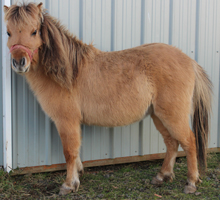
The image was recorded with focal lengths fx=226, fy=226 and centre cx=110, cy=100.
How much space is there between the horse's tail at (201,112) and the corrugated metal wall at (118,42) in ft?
3.35

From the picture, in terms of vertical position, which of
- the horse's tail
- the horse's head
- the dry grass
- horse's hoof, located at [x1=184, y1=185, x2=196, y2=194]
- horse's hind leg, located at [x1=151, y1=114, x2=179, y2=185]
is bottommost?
the dry grass

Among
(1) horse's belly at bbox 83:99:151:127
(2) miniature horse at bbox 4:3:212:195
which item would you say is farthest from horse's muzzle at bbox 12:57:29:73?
(1) horse's belly at bbox 83:99:151:127

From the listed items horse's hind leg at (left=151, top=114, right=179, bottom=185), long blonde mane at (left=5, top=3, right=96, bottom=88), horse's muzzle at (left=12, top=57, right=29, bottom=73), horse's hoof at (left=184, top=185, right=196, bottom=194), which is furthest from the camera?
horse's hind leg at (left=151, top=114, right=179, bottom=185)

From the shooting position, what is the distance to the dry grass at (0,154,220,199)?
2.99 metres

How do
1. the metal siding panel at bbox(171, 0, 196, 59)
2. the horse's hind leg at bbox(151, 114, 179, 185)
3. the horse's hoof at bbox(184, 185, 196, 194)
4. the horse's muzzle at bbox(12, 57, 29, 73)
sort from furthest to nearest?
the metal siding panel at bbox(171, 0, 196, 59)
the horse's hind leg at bbox(151, 114, 179, 185)
the horse's hoof at bbox(184, 185, 196, 194)
the horse's muzzle at bbox(12, 57, 29, 73)

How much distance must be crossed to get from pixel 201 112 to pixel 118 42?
70.8 inches

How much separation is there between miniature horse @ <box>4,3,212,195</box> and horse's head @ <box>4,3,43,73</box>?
39mm

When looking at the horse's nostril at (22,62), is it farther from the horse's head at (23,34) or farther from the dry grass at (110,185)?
the dry grass at (110,185)

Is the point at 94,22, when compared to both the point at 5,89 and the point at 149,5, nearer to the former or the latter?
the point at 149,5

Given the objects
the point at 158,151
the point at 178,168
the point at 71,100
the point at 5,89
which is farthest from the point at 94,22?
the point at 178,168

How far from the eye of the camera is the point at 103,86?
3.13 meters

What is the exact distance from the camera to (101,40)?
3.86 meters

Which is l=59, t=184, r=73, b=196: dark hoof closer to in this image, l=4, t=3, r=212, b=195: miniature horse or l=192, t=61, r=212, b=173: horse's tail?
l=4, t=3, r=212, b=195: miniature horse

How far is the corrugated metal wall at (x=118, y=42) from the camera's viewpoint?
353cm
